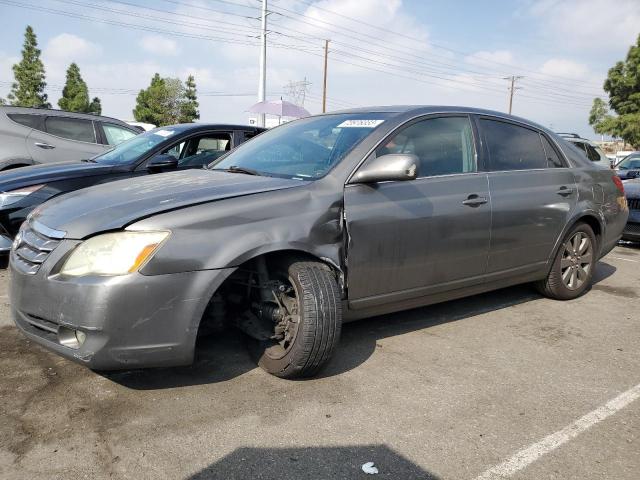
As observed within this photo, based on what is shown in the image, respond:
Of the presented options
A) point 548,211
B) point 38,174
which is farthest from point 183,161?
point 548,211

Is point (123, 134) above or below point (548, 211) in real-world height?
above

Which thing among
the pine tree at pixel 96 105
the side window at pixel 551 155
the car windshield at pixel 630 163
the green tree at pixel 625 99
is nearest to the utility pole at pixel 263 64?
the car windshield at pixel 630 163

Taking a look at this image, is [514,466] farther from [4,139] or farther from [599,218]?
[4,139]

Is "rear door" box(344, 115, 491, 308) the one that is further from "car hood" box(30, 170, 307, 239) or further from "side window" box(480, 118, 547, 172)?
"car hood" box(30, 170, 307, 239)

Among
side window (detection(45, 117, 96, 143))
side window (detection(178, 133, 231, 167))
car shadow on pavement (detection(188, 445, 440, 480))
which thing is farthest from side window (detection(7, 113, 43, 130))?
car shadow on pavement (detection(188, 445, 440, 480))

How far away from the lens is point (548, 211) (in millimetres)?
4102

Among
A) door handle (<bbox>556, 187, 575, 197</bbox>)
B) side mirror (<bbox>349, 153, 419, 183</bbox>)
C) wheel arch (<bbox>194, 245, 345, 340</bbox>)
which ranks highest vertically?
side mirror (<bbox>349, 153, 419, 183</bbox>)

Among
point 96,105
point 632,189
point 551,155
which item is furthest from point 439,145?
point 96,105

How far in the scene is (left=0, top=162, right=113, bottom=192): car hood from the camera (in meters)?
4.73

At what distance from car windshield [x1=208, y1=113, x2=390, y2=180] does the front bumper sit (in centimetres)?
101

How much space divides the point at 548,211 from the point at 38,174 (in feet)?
14.9

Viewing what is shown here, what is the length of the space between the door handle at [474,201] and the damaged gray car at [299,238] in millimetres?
21

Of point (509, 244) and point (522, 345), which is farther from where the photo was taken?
point (509, 244)

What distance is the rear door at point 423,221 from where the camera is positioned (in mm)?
3055
